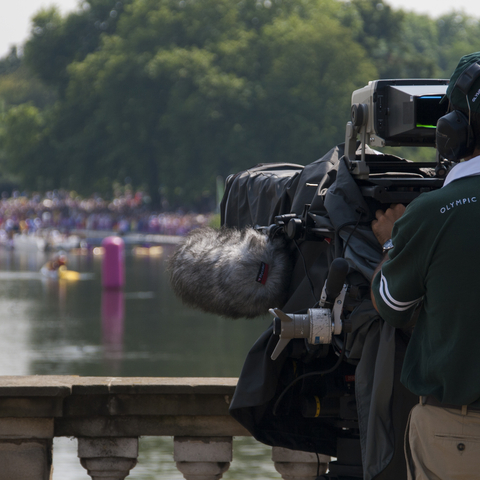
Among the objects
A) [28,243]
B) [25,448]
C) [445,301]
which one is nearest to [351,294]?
[445,301]

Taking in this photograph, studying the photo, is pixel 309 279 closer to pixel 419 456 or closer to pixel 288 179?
pixel 288 179

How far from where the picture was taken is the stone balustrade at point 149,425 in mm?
3008

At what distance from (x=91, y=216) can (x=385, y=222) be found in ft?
180

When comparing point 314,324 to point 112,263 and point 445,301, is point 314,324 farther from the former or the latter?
point 112,263

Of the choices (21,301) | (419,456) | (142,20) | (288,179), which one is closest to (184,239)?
(288,179)

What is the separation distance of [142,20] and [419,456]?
189 feet

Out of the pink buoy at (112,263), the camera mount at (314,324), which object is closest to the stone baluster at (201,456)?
the camera mount at (314,324)

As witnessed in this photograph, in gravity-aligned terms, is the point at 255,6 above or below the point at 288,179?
above

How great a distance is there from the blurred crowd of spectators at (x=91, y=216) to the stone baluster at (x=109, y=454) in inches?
1853

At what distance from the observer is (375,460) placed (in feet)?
6.97

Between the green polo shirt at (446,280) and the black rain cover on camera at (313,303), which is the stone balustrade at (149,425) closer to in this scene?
the black rain cover on camera at (313,303)

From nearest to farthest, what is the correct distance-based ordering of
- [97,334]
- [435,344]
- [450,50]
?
[435,344], [97,334], [450,50]

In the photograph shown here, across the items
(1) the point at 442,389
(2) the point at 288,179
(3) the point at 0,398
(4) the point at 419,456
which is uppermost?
(2) the point at 288,179

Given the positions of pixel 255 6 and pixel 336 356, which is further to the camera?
pixel 255 6
